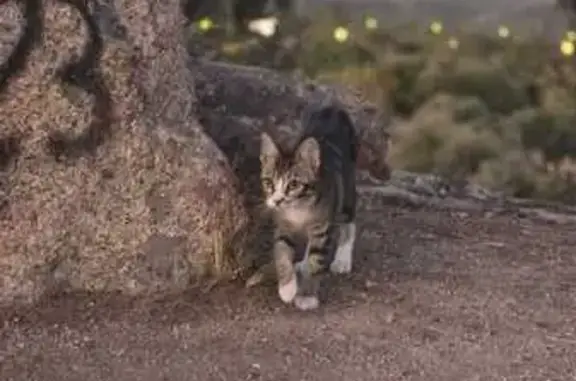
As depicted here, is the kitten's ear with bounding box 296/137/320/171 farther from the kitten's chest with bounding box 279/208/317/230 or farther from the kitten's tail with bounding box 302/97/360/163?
the kitten's tail with bounding box 302/97/360/163

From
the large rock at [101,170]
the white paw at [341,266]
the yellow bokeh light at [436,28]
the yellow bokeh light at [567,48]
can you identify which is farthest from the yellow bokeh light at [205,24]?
the large rock at [101,170]

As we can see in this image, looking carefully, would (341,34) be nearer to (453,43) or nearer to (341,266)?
(453,43)

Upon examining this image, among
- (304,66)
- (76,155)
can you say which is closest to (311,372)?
(76,155)

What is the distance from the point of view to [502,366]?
6.16m

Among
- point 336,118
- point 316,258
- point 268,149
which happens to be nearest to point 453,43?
point 336,118

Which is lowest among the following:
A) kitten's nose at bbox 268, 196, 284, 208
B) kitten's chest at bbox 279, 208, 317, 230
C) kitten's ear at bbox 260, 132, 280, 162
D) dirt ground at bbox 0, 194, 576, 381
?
dirt ground at bbox 0, 194, 576, 381

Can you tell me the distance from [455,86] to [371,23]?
7.98ft

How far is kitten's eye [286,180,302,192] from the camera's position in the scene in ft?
22.2

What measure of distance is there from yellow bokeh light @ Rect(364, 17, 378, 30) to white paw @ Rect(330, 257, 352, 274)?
845cm

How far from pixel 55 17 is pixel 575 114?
691 cm

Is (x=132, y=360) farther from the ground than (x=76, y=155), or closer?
closer

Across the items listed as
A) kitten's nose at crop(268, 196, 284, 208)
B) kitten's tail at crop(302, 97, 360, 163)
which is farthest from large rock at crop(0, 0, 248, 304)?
kitten's tail at crop(302, 97, 360, 163)

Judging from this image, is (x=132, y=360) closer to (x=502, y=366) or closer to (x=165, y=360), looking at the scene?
(x=165, y=360)

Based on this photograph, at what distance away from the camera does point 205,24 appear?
45.1 feet
